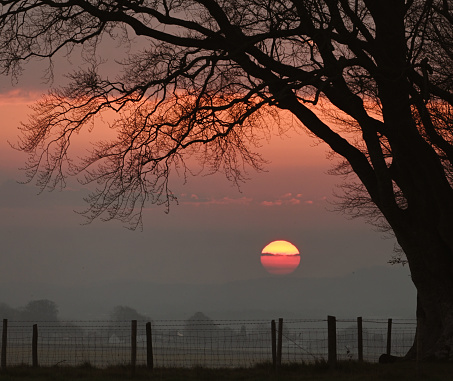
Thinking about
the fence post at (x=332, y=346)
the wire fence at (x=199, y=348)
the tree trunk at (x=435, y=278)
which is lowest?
the wire fence at (x=199, y=348)

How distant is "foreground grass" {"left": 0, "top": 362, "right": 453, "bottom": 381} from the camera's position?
16.1m

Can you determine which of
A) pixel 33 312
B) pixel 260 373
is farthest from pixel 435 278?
pixel 33 312

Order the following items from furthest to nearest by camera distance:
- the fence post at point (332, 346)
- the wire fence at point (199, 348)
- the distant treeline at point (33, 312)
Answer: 1. the distant treeline at point (33, 312)
2. the wire fence at point (199, 348)
3. the fence post at point (332, 346)

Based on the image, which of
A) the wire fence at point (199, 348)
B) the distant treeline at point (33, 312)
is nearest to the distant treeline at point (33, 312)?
the distant treeline at point (33, 312)

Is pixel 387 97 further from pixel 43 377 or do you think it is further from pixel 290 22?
pixel 43 377

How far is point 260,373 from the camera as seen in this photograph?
17422 mm

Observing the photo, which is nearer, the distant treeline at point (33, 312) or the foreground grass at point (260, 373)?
the foreground grass at point (260, 373)

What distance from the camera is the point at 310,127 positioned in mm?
18172

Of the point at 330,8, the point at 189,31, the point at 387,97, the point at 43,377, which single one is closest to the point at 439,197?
the point at 387,97

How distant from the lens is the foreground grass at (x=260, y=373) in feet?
53.0

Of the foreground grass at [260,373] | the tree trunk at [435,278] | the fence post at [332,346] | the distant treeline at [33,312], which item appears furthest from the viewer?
the distant treeline at [33,312]

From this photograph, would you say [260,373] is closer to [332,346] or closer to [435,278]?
[332,346]

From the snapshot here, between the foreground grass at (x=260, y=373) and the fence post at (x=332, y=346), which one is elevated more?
the fence post at (x=332, y=346)

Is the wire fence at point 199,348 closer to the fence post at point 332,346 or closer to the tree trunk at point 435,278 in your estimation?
the fence post at point 332,346
